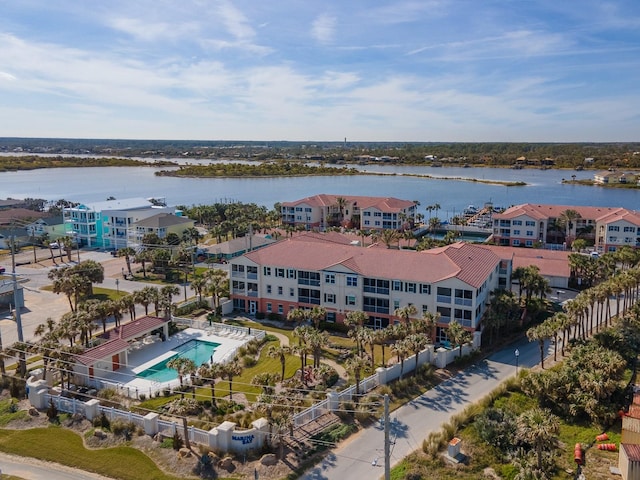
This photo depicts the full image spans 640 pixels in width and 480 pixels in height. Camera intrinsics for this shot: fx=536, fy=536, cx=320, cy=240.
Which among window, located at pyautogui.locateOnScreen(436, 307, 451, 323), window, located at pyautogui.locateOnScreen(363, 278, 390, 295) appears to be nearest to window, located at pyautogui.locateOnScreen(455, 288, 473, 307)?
window, located at pyautogui.locateOnScreen(436, 307, 451, 323)

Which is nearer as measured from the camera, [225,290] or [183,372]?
[183,372]

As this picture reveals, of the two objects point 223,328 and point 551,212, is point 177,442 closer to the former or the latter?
point 223,328

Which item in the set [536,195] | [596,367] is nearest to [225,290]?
[596,367]

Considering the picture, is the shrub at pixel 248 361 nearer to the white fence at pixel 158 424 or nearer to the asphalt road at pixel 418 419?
the white fence at pixel 158 424

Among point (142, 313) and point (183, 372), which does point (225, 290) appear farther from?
point (183, 372)

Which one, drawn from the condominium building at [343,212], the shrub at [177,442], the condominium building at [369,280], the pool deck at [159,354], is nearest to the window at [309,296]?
the condominium building at [369,280]

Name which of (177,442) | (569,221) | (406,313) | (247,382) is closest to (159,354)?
(247,382)
